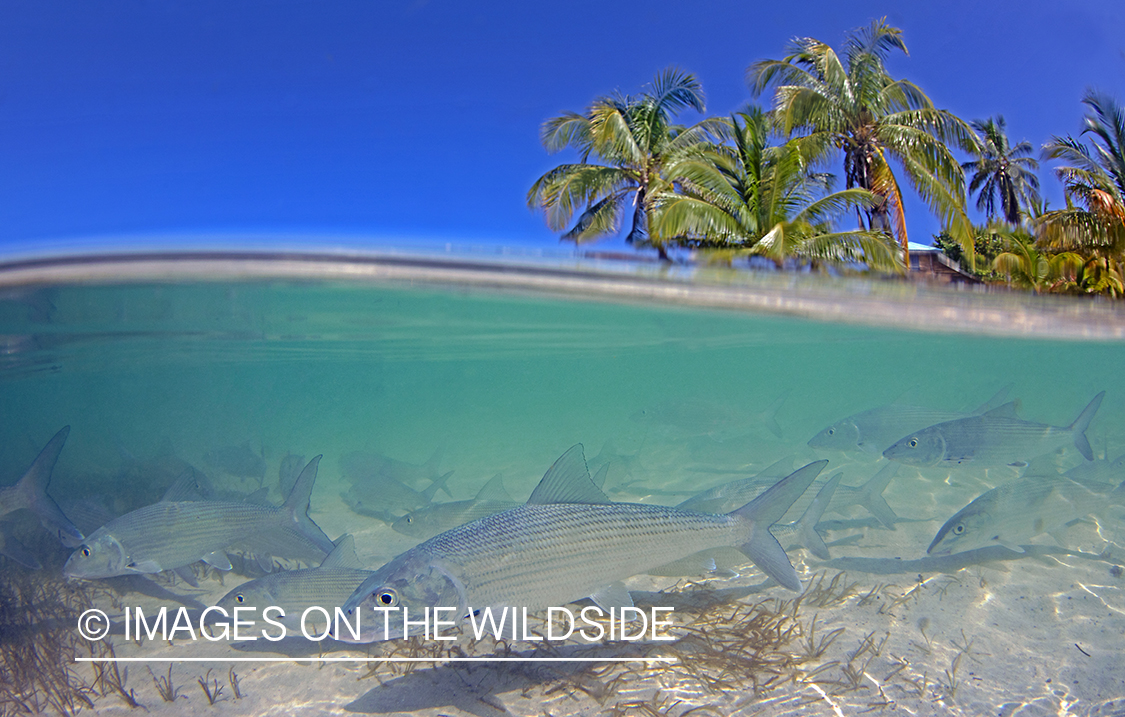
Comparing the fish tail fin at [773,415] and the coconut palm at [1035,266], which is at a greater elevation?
the coconut palm at [1035,266]

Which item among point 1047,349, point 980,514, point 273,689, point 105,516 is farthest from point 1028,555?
point 1047,349

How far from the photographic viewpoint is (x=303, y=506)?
568cm

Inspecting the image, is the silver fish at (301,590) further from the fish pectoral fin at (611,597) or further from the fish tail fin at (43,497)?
the fish tail fin at (43,497)

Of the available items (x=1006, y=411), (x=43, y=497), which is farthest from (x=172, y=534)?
(x=1006, y=411)

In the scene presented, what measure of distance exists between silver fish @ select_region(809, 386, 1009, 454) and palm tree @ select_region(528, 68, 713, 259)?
1820 centimetres

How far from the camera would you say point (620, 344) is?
19906 millimetres

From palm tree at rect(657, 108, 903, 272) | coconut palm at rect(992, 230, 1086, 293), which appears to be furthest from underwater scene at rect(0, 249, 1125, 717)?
coconut palm at rect(992, 230, 1086, 293)

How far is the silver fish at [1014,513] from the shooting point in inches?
220

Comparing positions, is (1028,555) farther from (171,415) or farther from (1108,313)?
(171,415)

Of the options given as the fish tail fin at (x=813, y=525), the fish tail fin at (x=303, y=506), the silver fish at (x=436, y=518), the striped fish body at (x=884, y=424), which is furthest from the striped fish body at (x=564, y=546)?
the striped fish body at (x=884, y=424)

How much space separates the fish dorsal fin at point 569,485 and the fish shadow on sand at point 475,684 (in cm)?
151

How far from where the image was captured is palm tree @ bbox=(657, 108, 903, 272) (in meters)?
20.1

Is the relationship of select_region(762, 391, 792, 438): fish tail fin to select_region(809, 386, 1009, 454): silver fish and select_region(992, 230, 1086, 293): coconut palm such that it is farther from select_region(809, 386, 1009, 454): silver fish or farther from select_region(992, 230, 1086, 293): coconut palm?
select_region(992, 230, 1086, 293): coconut palm

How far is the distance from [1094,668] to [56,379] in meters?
30.2
